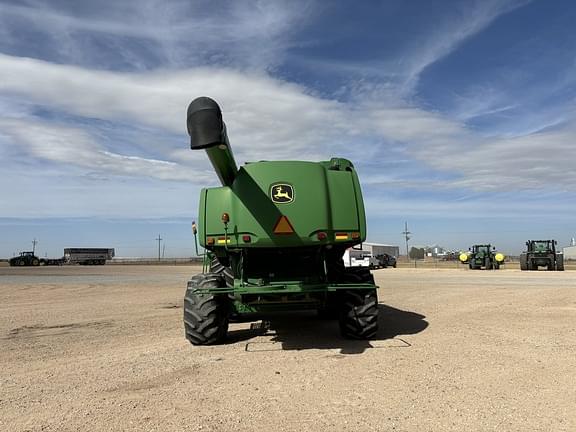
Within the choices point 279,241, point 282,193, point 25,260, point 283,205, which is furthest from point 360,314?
point 25,260

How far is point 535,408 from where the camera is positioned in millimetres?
4949

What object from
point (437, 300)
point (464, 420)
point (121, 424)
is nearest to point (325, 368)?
point (464, 420)

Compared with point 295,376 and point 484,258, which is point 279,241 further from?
point 484,258

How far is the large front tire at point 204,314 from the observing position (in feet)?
27.3

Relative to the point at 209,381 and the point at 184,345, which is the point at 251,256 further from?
the point at 209,381

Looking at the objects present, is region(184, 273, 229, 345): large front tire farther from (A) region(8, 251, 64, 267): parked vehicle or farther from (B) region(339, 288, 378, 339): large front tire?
(A) region(8, 251, 64, 267): parked vehicle

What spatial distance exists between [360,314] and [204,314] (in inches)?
104

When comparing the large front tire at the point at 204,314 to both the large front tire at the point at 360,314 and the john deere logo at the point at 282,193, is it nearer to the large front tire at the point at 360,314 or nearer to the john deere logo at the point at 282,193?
the john deere logo at the point at 282,193

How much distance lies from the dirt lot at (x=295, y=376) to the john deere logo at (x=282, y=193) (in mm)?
2413

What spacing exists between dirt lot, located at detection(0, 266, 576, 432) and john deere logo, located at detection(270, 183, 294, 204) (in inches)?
95.0

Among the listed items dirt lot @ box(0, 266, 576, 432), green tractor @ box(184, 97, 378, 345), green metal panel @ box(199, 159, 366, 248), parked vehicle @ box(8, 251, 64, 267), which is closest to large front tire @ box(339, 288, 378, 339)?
green tractor @ box(184, 97, 378, 345)

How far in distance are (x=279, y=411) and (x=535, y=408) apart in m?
2.52

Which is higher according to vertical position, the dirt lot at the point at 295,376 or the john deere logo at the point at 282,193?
the john deere logo at the point at 282,193

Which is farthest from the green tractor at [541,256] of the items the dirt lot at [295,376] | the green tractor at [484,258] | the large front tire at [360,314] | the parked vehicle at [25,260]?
the parked vehicle at [25,260]
